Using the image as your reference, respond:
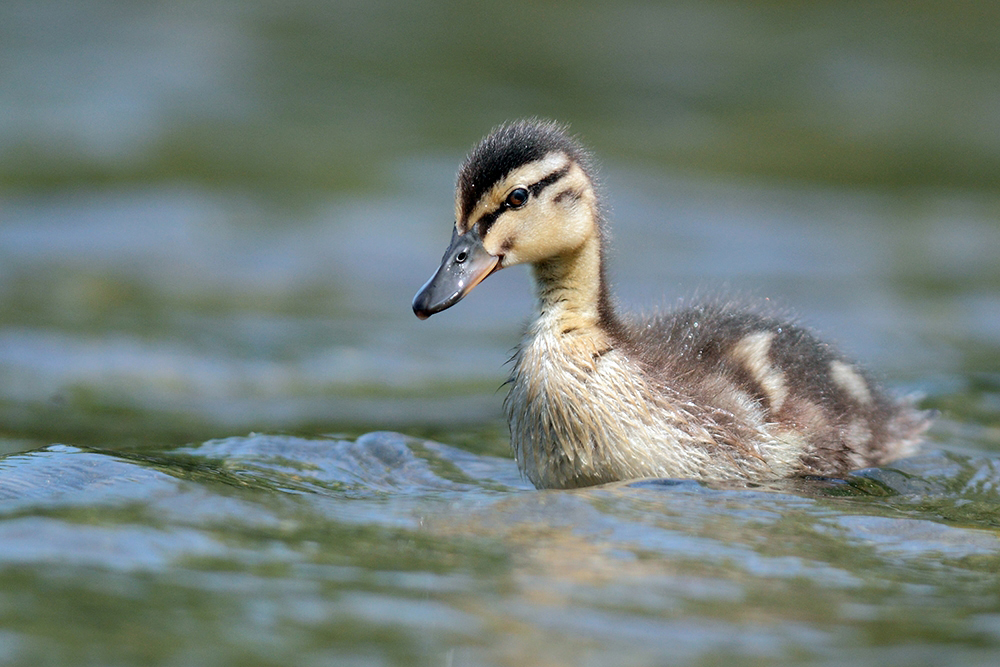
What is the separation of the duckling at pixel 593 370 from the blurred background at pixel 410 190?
2.36 ft

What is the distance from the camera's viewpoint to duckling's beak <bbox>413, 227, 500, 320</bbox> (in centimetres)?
544

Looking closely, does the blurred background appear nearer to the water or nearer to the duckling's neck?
the water

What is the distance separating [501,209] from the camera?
5445 millimetres

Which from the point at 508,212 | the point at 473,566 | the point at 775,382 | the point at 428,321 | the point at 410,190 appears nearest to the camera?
the point at 473,566

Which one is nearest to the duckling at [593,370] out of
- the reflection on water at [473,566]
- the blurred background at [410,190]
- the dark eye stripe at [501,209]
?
the dark eye stripe at [501,209]

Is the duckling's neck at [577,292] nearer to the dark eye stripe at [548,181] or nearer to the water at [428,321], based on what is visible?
the dark eye stripe at [548,181]

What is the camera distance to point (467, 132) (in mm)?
14477

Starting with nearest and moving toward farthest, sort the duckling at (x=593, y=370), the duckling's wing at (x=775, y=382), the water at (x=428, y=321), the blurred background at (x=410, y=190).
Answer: the water at (x=428, y=321), the duckling at (x=593, y=370), the duckling's wing at (x=775, y=382), the blurred background at (x=410, y=190)

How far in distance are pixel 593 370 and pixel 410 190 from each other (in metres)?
7.56

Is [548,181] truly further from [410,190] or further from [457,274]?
[410,190]

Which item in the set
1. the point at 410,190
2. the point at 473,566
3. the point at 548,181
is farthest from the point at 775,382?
the point at 410,190

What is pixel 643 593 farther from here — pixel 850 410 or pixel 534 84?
pixel 534 84

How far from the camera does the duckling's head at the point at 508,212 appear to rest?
543 cm

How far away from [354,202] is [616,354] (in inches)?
289
